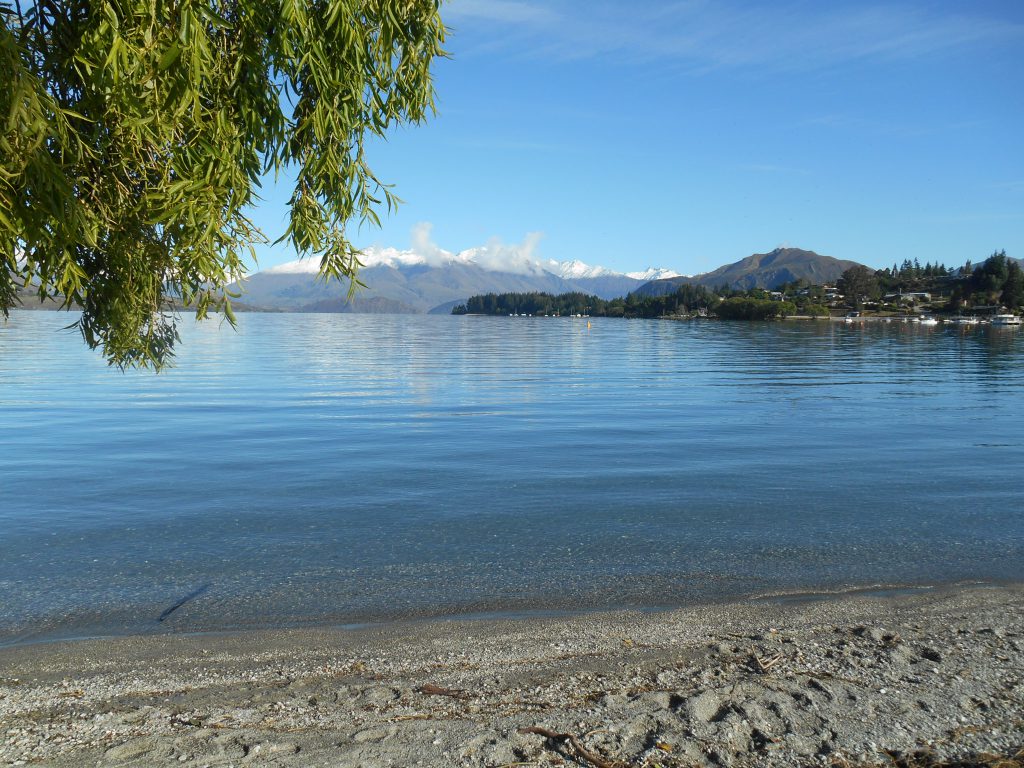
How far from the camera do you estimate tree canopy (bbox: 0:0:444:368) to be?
502 centimetres

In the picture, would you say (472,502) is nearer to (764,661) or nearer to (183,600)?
(183,600)

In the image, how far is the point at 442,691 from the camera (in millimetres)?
7688

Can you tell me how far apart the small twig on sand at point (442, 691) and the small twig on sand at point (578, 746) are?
1025mm

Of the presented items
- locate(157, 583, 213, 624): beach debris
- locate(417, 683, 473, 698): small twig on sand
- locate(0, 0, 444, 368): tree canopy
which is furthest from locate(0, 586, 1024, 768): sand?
locate(0, 0, 444, 368): tree canopy

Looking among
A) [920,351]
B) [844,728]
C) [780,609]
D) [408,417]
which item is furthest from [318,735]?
[920,351]

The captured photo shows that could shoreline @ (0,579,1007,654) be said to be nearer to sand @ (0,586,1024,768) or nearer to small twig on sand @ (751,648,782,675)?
sand @ (0,586,1024,768)

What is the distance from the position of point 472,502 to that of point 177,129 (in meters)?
11.9

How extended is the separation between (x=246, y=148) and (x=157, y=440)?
20.5 m

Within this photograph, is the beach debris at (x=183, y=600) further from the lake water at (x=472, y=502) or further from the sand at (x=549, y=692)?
the sand at (x=549, y=692)

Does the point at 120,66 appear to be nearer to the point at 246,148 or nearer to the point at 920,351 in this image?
the point at 246,148

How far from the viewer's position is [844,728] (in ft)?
22.0

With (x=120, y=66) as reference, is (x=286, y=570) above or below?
below

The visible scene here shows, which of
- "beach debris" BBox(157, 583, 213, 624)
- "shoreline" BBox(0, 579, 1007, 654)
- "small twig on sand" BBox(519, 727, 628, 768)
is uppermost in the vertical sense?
"small twig on sand" BBox(519, 727, 628, 768)

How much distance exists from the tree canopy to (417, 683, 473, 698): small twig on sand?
411 centimetres
